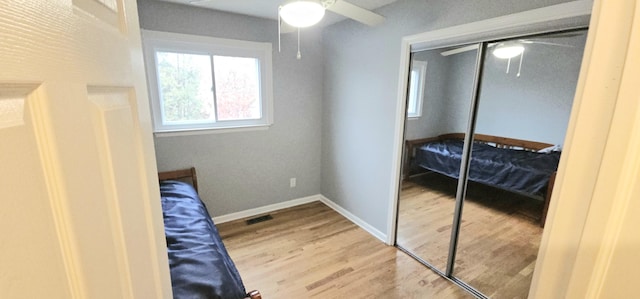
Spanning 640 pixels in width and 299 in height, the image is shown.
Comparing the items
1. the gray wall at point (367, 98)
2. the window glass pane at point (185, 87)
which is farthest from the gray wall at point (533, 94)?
the window glass pane at point (185, 87)

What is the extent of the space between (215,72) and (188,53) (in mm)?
298

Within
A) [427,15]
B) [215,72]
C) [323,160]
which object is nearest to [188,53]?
[215,72]

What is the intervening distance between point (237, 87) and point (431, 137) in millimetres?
2076

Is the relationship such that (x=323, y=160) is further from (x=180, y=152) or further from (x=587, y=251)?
(x=587, y=251)

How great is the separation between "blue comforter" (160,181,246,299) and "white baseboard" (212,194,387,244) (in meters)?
1.02

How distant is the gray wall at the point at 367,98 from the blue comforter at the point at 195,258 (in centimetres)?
164

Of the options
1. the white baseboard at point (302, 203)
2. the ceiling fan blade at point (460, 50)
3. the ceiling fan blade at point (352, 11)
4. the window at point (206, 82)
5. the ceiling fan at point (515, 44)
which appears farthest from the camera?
the white baseboard at point (302, 203)

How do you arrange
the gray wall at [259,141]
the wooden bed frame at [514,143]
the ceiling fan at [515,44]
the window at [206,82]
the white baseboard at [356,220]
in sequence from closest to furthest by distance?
the ceiling fan at [515,44] < the wooden bed frame at [514,143] < the window at [206,82] < the gray wall at [259,141] < the white baseboard at [356,220]

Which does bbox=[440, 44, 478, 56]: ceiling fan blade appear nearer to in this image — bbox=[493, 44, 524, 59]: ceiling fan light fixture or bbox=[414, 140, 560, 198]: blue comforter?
bbox=[493, 44, 524, 59]: ceiling fan light fixture

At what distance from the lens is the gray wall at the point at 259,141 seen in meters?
2.65

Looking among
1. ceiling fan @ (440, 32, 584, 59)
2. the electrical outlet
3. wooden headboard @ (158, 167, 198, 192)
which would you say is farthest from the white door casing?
the electrical outlet

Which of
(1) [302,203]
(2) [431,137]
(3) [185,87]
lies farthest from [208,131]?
(2) [431,137]

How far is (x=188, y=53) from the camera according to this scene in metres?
2.65

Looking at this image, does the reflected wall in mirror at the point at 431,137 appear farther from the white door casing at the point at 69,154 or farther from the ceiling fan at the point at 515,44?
the white door casing at the point at 69,154
